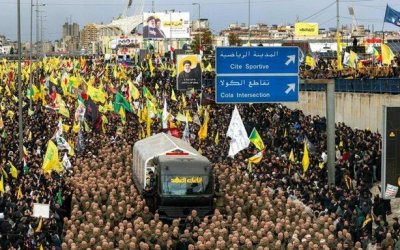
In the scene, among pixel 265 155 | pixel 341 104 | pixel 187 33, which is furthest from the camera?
pixel 187 33

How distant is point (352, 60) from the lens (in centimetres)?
4053

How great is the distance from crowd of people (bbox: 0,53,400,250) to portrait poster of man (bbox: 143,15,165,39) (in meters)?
82.9

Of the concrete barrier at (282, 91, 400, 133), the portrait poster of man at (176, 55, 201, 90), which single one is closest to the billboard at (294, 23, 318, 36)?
the portrait poster of man at (176, 55, 201, 90)

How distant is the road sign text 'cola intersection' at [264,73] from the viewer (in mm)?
25312

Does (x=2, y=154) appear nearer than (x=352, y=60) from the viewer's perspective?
Yes

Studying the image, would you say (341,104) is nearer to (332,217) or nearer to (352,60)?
(352,60)

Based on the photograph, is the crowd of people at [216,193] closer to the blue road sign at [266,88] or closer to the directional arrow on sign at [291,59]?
the blue road sign at [266,88]

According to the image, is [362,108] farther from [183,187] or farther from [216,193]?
[183,187]

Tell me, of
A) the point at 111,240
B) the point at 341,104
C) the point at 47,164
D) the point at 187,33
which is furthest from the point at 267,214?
the point at 187,33

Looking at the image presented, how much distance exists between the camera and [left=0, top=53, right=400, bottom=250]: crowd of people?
18.0 metres

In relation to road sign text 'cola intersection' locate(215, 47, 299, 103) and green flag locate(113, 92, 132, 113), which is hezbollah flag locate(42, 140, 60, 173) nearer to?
road sign text 'cola intersection' locate(215, 47, 299, 103)

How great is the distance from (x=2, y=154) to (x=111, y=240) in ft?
46.7

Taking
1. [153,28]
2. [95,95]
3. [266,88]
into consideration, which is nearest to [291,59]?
[266,88]

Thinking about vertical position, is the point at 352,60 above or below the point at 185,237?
above
